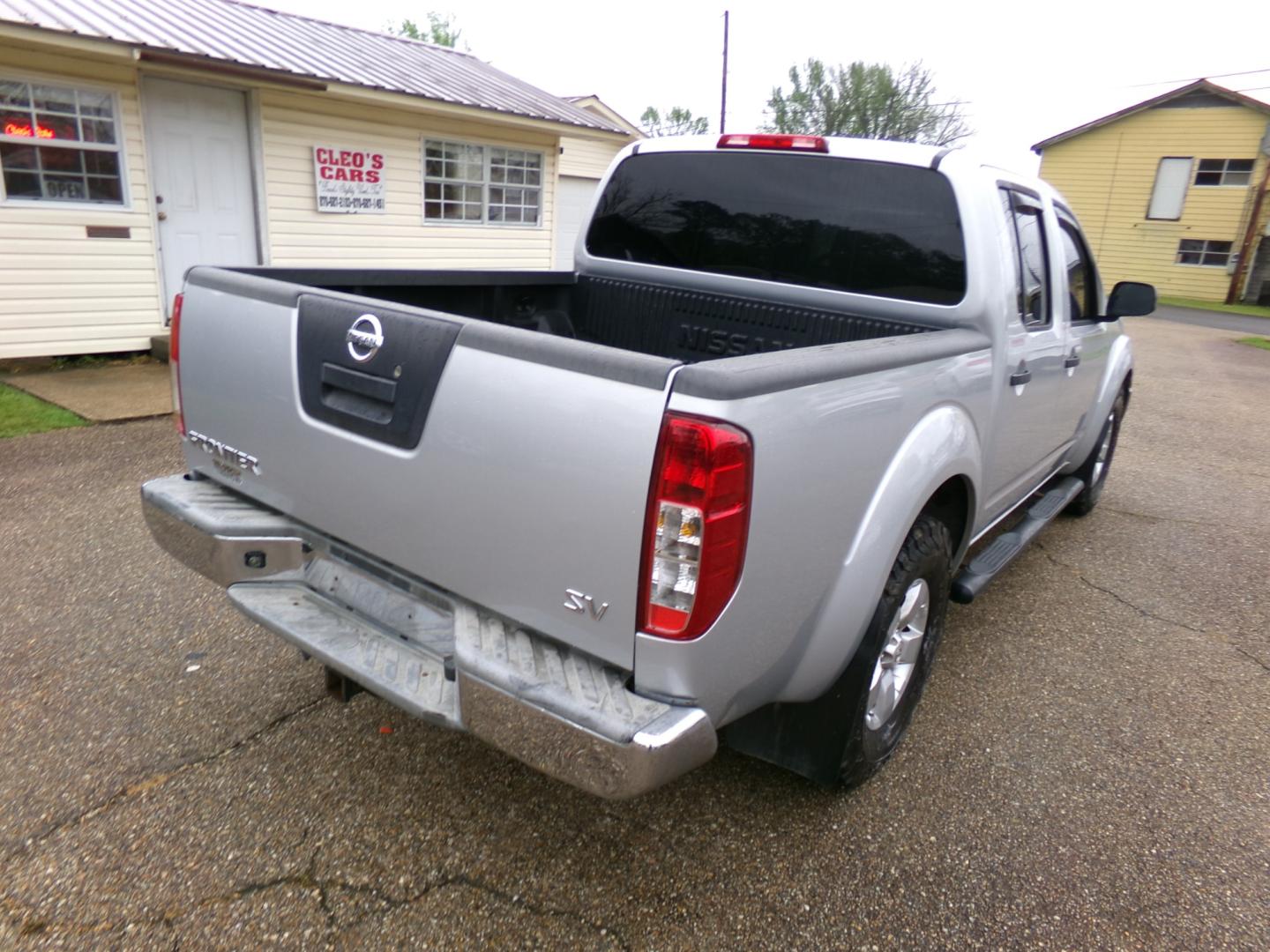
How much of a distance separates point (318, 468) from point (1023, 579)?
3.76 m

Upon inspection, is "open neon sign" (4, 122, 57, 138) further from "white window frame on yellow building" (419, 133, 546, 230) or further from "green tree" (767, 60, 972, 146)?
"green tree" (767, 60, 972, 146)

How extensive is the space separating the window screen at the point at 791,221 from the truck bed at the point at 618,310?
13 cm

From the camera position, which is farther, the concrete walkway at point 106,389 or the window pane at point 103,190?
the window pane at point 103,190

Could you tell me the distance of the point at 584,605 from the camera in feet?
6.40

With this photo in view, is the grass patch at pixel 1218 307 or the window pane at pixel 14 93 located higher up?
the window pane at pixel 14 93

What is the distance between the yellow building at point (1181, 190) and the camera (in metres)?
28.5

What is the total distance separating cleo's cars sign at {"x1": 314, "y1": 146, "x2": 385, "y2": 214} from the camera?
33.0ft

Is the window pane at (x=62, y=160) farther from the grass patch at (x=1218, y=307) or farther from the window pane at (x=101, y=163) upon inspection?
the grass patch at (x=1218, y=307)

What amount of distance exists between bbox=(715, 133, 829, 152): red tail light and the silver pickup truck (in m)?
0.02

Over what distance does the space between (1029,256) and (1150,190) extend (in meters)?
32.5

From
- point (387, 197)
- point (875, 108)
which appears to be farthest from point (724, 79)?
point (387, 197)

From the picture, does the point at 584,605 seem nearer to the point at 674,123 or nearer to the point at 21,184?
the point at 21,184

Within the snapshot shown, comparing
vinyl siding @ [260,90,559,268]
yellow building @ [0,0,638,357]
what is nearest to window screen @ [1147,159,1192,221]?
yellow building @ [0,0,638,357]

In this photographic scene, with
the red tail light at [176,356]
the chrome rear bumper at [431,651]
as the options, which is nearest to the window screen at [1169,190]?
the red tail light at [176,356]
